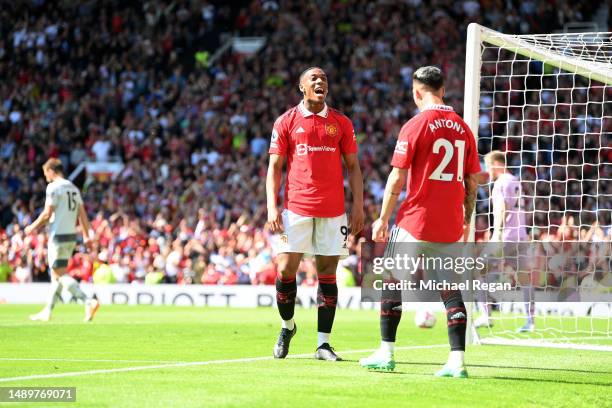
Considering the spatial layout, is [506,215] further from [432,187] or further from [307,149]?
[432,187]

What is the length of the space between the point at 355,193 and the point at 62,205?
7.55 metres

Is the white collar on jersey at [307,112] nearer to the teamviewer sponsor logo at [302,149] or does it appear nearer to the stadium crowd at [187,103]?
the teamviewer sponsor logo at [302,149]

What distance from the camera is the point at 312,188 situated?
1012 centimetres

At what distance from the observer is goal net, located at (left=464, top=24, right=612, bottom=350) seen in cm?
1298

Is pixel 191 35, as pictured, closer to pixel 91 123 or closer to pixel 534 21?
pixel 91 123

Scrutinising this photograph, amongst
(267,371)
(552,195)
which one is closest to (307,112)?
(267,371)

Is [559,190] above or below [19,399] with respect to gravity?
above

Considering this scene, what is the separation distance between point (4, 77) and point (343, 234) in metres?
28.9

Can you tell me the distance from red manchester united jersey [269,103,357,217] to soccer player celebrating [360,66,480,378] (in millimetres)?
1284

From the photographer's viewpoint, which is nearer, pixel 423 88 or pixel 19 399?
pixel 19 399

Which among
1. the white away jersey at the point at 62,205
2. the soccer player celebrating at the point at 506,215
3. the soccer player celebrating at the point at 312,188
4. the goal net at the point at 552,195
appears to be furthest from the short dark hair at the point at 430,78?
the white away jersey at the point at 62,205

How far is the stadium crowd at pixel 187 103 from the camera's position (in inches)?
1115

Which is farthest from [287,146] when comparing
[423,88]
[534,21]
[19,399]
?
[534,21]

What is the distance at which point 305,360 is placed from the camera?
33.5ft
